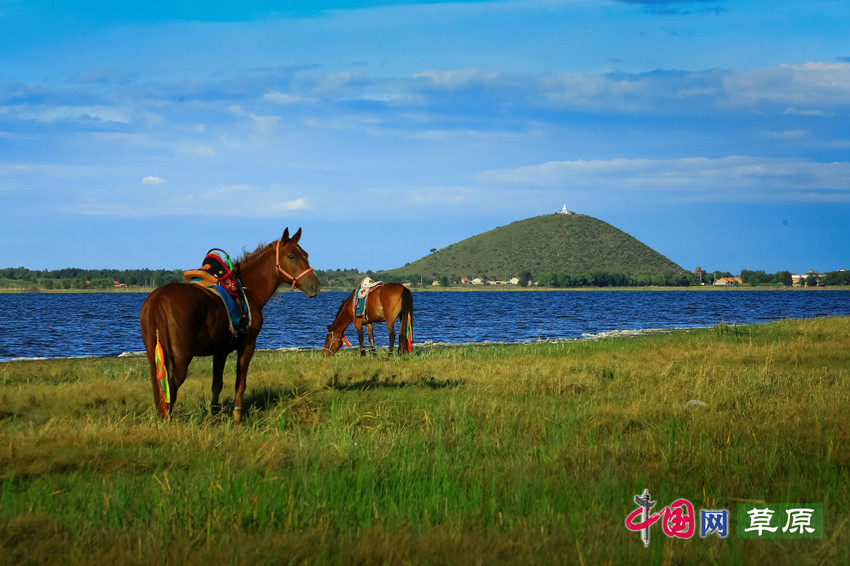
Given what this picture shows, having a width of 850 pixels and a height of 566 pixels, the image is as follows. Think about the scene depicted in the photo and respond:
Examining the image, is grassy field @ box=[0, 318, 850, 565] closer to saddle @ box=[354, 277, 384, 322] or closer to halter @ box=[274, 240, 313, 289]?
halter @ box=[274, 240, 313, 289]

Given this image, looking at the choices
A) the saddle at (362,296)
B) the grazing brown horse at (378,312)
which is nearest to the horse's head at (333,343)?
the grazing brown horse at (378,312)

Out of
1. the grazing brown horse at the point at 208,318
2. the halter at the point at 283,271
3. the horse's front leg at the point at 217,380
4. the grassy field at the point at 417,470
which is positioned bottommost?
the grassy field at the point at 417,470

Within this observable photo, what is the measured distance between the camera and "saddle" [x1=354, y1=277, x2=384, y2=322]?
21.0m

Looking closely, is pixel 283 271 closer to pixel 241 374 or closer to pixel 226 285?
pixel 226 285

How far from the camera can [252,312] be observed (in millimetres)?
10352

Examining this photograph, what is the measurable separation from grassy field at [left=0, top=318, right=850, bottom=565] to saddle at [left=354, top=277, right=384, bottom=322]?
780 centimetres

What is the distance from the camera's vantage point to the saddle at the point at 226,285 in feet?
32.0

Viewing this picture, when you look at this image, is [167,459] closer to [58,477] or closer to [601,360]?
Answer: [58,477]

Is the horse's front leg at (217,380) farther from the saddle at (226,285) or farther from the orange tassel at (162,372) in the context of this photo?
the orange tassel at (162,372)

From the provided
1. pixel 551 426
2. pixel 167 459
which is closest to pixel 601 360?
pixel 551 426

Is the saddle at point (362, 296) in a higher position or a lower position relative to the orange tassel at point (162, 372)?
higher

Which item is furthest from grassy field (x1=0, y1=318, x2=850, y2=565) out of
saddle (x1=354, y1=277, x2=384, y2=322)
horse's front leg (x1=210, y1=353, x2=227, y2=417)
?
saddle (x1=354, y1=277, x2=384, y2=322)

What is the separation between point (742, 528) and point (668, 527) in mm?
673

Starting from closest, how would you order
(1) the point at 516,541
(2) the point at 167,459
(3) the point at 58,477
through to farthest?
(1) the point at 516,541 < (3) the point at 58,477 < (2) the point at 167,459
